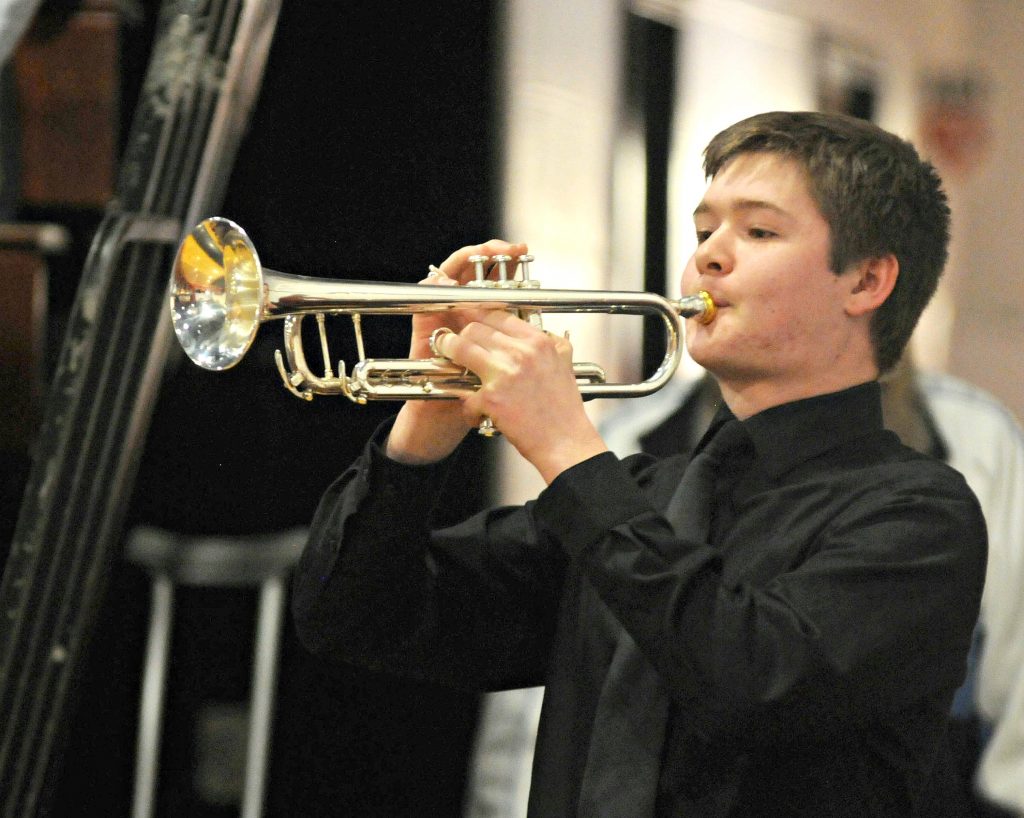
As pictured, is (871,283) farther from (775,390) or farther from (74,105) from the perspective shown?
(74,105)

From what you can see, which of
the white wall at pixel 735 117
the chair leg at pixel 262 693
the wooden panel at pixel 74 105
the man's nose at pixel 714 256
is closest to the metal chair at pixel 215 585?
the chair leg at pixel 262 693

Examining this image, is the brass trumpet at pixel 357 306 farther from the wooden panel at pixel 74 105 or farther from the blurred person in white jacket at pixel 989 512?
the blurred person in white jacket at pixel 989 512

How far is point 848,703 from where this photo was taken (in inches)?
45.1

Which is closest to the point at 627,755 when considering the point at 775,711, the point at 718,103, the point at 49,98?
the point at 775,711

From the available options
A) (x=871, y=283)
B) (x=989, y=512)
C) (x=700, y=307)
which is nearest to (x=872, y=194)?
(x=871, y=283)

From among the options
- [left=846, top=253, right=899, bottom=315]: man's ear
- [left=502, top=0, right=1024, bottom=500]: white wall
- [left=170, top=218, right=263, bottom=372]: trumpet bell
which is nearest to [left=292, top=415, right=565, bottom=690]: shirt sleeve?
[left=170, top=218, right=263, bottom=372]: trumpet bell

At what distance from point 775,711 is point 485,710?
51.1 inches

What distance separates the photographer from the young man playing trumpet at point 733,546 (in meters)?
1.14

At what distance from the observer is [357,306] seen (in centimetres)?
133

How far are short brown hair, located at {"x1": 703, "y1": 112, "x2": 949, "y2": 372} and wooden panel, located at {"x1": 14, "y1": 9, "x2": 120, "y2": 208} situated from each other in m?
1.21

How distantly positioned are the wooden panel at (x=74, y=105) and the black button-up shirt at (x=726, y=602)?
106cm

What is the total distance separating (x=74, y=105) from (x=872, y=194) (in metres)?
1.43

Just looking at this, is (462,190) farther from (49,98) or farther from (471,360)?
(471,360)

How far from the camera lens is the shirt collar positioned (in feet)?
4.32
